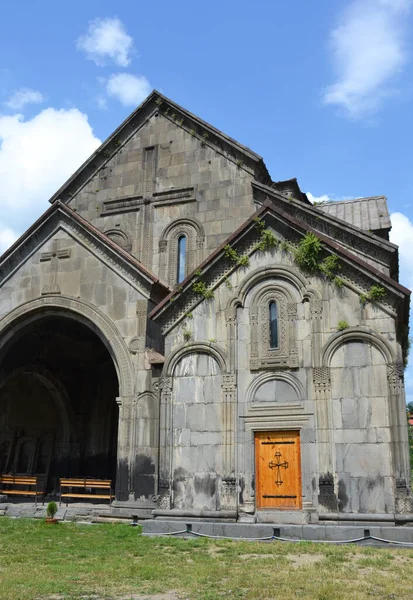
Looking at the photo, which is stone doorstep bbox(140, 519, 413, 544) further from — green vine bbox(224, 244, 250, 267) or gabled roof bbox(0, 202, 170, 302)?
gabled roof bbox(0, 202, 170, 302)

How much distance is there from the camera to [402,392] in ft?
41.1

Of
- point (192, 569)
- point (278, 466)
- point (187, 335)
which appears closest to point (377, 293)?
point (278, 466)

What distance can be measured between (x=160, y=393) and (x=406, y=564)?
7043 mm

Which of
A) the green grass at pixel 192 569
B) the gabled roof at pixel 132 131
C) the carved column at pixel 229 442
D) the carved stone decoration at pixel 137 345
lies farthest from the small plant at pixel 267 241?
the green grass at pixel 192 569

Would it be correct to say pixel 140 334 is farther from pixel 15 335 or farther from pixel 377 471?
pixel 377 471

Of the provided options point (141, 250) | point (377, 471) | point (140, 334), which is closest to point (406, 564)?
point (377, 471)

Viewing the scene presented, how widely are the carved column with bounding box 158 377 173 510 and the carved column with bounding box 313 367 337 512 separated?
3.49 m

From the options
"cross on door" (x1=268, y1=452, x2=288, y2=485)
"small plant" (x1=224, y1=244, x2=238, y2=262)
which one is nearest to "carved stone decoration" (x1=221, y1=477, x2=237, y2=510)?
"cross on door" (x1=268, y1=452, x2=288, y2=485)

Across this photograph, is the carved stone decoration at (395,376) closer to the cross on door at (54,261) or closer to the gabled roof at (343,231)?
the gabled roof at (343,231)

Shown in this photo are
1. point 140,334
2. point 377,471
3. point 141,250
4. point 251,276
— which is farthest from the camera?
point 141,250

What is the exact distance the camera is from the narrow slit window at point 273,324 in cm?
1394

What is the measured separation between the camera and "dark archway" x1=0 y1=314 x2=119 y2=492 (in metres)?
20.1

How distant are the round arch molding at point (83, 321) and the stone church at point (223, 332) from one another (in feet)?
0.18

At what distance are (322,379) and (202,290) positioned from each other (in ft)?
12.0
